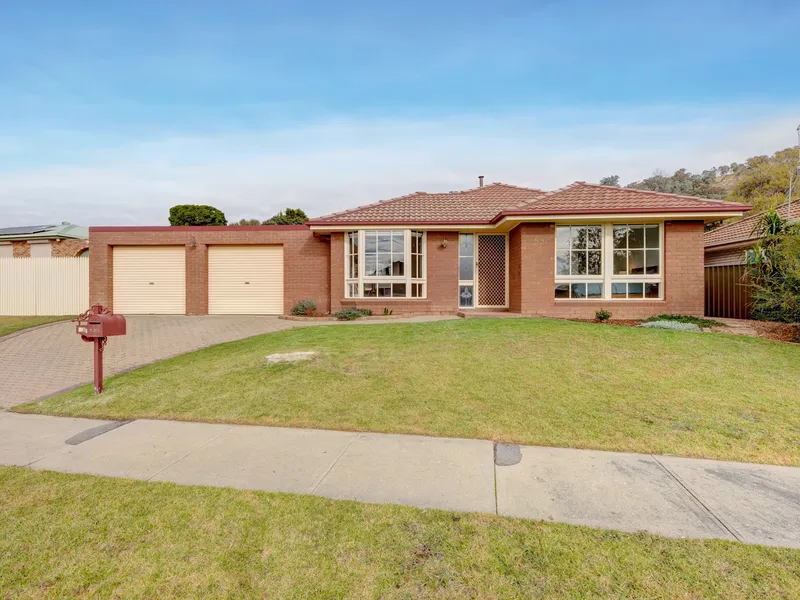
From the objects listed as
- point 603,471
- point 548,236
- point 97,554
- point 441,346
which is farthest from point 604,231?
point 97,554

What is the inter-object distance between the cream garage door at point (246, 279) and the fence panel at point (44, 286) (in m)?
5.83

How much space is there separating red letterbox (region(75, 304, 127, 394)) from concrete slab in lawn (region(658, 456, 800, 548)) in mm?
7025

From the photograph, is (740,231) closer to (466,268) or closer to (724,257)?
(724,257)

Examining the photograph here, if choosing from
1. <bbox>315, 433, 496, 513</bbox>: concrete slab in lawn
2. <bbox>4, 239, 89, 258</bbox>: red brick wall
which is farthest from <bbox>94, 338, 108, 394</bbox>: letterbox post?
<bbox>4, 239, 89, 258</bbox>: red brick wall

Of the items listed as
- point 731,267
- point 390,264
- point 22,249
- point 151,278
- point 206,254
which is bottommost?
point 151,278

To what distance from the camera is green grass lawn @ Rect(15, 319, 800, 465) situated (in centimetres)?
427

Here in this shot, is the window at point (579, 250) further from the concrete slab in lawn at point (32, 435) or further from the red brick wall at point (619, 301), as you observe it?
the concrete slab in lawn at point (32, 435)

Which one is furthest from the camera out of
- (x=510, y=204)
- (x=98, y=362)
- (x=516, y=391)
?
(x=510, y=204)

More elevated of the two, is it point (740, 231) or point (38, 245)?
point (38, 245)

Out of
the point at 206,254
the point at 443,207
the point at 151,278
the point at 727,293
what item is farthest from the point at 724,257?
the point at 151,278

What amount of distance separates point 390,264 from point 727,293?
12.3m

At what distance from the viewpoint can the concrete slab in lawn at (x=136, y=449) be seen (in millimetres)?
3533

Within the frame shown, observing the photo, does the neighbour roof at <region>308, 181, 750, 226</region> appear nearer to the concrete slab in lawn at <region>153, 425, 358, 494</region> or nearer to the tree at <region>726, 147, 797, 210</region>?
the concrete slab in lawn at <region>153, 425, 358, 494</region>

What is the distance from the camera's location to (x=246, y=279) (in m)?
16.5
